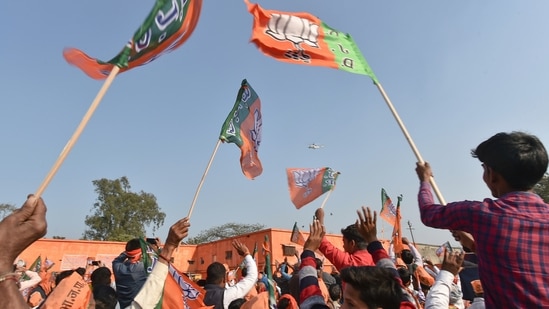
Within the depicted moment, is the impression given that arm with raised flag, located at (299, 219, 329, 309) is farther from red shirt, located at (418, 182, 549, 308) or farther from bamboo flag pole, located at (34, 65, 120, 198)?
bamboo flag pole, located at (34, 65, 120, 198)

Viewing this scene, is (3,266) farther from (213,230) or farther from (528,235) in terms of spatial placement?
(213,230)

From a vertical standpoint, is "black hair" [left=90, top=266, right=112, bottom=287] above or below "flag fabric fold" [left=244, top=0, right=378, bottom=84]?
below

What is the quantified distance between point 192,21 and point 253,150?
446 centimetres

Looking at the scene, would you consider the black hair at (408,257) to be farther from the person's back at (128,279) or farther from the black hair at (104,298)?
the black hair at (104,298)

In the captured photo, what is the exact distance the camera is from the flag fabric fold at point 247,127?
6.79 meters

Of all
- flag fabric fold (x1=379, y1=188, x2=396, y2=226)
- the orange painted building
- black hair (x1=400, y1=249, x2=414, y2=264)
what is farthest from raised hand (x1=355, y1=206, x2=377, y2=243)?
the orange painted building

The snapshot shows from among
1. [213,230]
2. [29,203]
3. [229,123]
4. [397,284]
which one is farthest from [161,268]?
[213,230]

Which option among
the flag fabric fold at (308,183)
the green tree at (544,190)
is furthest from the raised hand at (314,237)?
the green tree at (544,190)

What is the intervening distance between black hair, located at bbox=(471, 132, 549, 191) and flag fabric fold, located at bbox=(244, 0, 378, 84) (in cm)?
217

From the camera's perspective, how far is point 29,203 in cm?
177

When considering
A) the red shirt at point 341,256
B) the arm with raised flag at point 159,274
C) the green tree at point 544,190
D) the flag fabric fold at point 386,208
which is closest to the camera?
the arm with raised flag at point 159,274

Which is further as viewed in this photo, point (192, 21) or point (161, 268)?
point (192, 21)

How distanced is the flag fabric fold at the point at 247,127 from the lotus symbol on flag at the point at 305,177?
2.04m

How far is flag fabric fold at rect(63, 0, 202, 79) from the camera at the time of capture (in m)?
2.79
